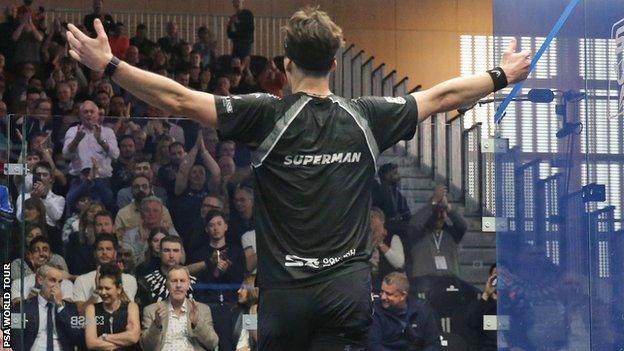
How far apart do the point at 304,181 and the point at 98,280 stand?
5.13 m

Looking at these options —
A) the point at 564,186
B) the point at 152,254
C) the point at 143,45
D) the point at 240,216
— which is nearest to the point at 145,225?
the point at 152,254

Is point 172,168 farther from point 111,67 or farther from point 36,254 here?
point 111,67

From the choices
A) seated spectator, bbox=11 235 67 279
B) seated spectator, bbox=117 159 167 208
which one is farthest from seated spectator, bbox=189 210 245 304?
seated spectator, bbox=11 235 67 279

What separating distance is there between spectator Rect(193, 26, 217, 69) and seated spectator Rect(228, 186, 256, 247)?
321 inches

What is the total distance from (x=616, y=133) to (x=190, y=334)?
463cm

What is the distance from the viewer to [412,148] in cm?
1050

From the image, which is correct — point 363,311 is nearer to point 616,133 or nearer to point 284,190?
point 284,190


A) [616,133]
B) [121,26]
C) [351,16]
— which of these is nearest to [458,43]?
[351,16]

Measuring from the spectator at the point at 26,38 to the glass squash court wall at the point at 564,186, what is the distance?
34.3 feet

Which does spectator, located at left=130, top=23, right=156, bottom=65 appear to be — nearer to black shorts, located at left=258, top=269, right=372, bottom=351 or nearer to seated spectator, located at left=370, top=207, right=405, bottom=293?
seated spectator, located at left=370, top=207, right=405, bottom=293

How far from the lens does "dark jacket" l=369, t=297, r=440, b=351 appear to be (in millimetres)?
9508

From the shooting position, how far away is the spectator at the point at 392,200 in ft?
32.2

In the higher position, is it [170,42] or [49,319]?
[170,42]

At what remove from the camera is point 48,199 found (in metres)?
9.30
